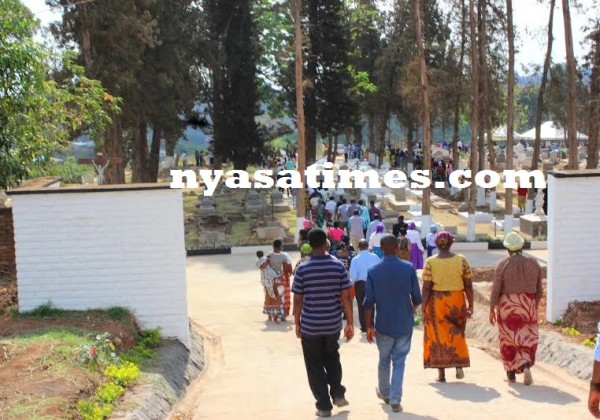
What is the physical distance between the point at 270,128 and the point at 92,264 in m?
32.1

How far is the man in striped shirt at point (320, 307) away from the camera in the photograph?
21.3ft

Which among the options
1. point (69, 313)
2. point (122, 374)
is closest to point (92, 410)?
point (122, 374)

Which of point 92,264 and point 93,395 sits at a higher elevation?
point 92,264

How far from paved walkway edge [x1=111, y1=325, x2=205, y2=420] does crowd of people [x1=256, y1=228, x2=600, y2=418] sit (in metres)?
1.46

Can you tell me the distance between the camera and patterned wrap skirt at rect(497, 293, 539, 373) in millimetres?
7793

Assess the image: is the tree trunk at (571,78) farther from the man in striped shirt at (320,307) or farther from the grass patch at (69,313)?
the man in striped shirt at (320,307)

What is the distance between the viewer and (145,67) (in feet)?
101

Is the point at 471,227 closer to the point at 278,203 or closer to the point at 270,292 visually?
the point at 278,203

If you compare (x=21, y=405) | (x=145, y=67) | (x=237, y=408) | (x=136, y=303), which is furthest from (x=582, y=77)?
(x=21, y=405)

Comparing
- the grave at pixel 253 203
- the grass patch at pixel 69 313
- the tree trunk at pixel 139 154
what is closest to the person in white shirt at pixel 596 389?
the grass patch at pixel 69 313

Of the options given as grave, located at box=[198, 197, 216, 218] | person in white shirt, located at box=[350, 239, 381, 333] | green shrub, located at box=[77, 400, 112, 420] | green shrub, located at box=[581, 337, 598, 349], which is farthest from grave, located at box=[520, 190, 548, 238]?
green shrub, located at box=[77, 400, 112, 420]

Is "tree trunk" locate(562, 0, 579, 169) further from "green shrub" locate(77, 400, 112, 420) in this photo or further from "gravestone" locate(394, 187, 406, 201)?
"green shrub" locate(77, 400, 112, 420)

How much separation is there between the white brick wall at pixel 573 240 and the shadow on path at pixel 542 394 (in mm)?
2790

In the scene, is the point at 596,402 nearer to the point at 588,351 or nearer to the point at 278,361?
the point at 588,351
